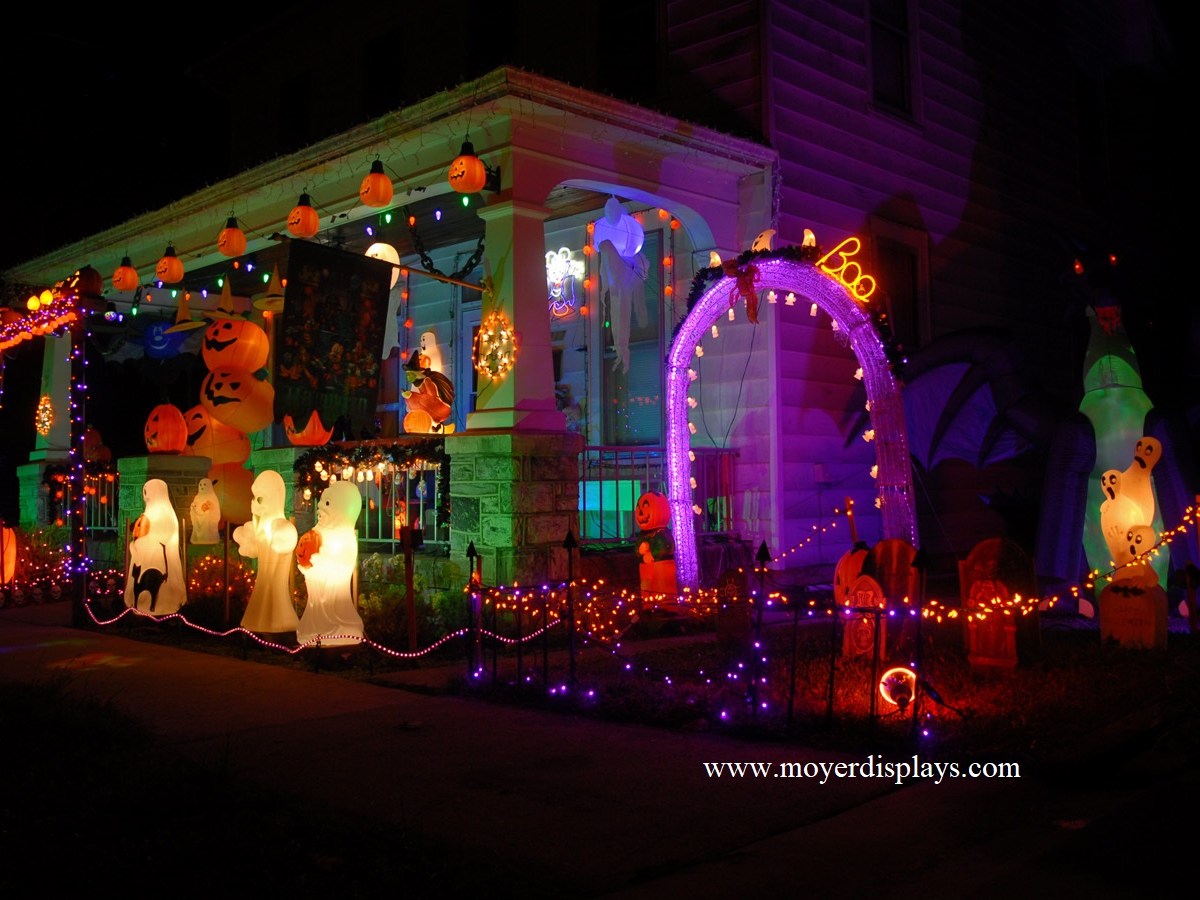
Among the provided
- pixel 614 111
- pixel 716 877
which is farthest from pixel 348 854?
pixel 614 111

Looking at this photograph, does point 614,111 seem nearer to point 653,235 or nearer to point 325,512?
point 653,235

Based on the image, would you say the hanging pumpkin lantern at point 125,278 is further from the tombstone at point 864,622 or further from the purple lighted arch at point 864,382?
the tombstone at point 864,622

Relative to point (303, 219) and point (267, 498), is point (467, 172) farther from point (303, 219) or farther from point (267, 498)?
point (267, 498)

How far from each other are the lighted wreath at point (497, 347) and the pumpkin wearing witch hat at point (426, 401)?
2.01 meters

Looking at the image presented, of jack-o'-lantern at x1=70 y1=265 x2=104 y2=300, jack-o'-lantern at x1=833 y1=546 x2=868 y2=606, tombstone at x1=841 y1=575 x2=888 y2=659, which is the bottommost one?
tombstone at x1=841 y1=575 x2=888 y2=659

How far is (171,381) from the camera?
19.3 meters

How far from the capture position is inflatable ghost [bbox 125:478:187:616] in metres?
11.1

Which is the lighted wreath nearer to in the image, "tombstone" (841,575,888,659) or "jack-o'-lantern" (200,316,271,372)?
"jack-o'-lantern" (200,316,271,372)

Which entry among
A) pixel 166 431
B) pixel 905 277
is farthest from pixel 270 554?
pixel 905 277

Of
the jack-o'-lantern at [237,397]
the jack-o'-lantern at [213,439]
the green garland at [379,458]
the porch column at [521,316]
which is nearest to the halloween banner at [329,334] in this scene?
the green garland at [379,458]

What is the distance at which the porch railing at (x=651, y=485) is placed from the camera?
11805 mm

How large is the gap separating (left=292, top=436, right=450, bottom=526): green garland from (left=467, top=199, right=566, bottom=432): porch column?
0.58 meters

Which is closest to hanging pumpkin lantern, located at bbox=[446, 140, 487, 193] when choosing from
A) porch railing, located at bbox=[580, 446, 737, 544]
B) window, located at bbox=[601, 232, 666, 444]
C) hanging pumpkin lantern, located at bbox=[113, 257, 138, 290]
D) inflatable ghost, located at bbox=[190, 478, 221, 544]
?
porch railing, located at bbox=[580, 446, 737, 544]

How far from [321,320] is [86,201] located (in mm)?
13517
